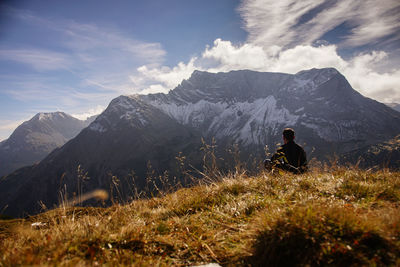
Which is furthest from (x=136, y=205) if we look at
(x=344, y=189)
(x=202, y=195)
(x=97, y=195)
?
(x=344, y=189)

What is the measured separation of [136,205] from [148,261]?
11.8 feet

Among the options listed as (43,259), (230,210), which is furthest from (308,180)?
(43,259)

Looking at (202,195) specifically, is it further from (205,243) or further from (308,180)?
(308,180)

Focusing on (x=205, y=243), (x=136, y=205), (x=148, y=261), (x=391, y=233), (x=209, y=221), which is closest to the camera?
(x=391, y=233)

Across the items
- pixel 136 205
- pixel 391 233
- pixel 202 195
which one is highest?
pixel 391 233

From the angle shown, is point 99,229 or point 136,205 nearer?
point 99,229

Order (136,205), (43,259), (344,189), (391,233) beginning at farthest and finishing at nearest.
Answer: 1. (136,205)
2. (344,189)
3. (43,259)
4. (391,233)

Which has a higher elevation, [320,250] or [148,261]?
[320,250]

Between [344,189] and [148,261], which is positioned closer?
[148,261]

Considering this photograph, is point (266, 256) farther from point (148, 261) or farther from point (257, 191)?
point (257, 191)

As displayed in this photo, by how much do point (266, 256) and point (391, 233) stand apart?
1425mm

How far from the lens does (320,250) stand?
2.23 m

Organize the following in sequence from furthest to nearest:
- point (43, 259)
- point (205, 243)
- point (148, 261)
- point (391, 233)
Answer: point (205, 243)
point (148, 261)
point (43, 259)
point (391, 233)

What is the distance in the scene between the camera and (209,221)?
13.0 feet
